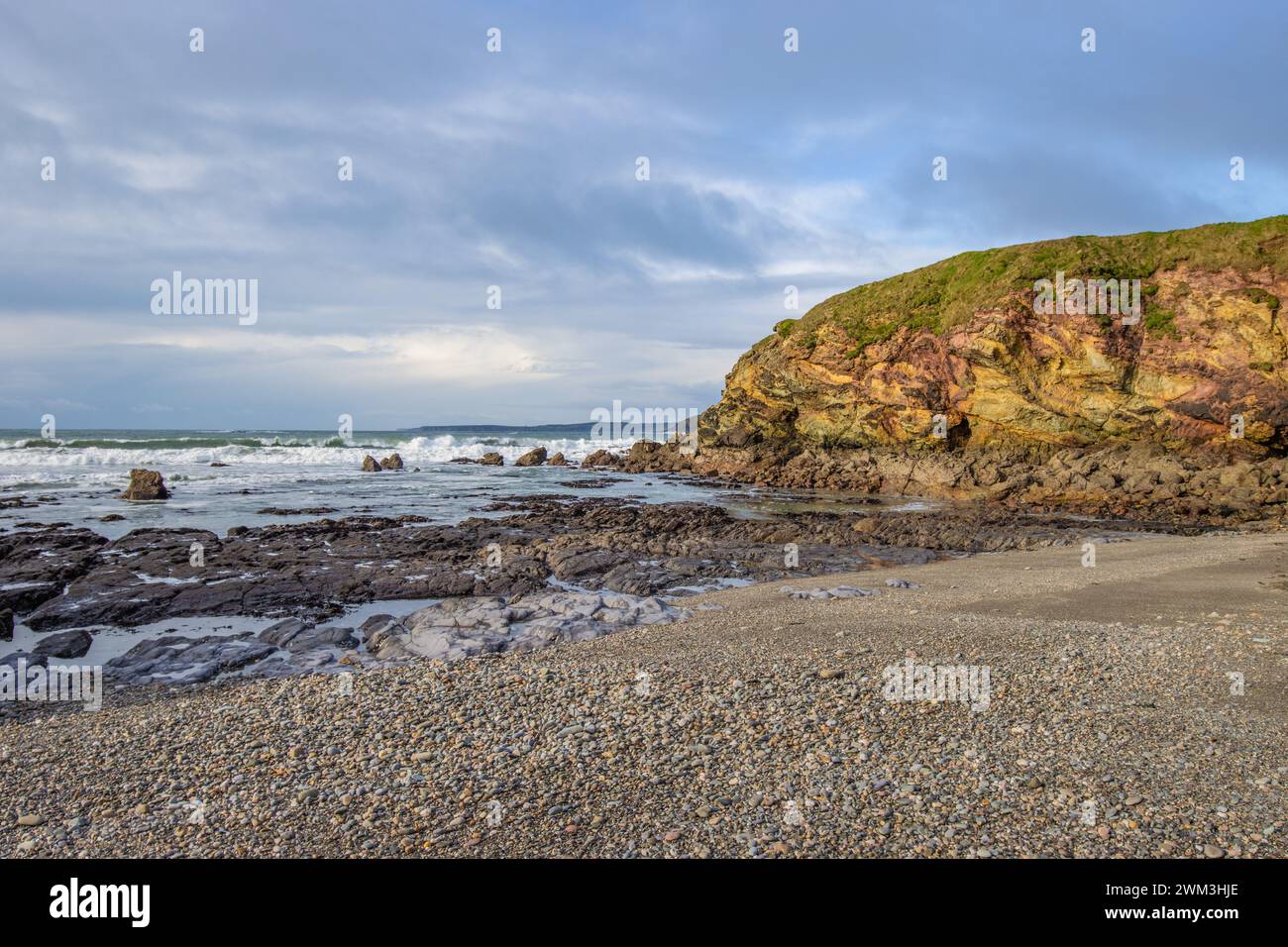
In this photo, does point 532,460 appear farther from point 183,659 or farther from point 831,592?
point 183,659

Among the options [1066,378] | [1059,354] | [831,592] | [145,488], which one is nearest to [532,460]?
[145,488]

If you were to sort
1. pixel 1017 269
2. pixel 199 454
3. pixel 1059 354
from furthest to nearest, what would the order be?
pixel 199 454
pixel 1017 269
pixel 1059 354

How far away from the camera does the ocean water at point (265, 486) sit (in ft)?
99.2

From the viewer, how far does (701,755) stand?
6.93m

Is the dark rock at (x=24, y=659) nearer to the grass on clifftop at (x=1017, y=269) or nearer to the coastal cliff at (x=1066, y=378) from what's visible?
the coastal cliff at (x=1066, y=378)

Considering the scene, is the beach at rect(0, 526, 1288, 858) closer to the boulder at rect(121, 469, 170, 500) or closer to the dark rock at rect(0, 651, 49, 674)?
the dark rock at rect(0, 651, 49, 674)

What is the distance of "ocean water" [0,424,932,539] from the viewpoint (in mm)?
30245

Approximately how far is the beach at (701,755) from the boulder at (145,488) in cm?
2901

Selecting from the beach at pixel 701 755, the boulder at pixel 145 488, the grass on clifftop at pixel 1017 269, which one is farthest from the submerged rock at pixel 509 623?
the grass on clifftop at pixel 1017 269

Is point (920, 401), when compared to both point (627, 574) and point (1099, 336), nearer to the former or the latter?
point (1099, 336)

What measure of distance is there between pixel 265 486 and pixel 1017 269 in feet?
143

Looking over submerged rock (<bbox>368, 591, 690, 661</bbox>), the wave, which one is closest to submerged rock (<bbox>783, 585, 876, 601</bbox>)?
submerged rock (<bbox>368, 591, 690, 661</bbox>)
